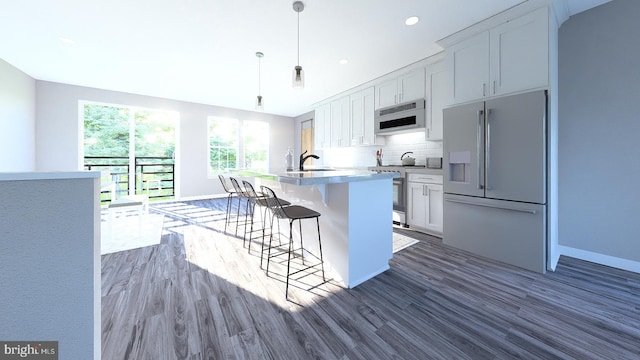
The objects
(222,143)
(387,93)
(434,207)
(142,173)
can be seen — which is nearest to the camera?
(434,207)

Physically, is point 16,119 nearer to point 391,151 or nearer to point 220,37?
point 220,37

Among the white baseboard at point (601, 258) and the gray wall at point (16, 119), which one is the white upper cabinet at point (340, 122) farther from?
the gray wall at point (16, 119)

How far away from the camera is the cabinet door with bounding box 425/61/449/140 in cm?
348

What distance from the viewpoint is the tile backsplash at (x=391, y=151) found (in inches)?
161

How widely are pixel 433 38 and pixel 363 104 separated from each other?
1.95m

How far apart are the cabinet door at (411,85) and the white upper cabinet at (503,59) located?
2.42 ft

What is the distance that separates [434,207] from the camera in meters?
3.40

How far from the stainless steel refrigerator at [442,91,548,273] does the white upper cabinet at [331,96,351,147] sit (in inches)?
102

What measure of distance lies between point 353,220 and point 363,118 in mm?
3365

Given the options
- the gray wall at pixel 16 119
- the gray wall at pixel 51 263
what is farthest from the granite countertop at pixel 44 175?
the gray wall at pixel 16 119

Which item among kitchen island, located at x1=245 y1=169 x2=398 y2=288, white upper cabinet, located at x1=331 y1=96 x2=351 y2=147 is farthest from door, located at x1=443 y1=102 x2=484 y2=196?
white upper cabinet, located at x1=331 y1=96 x2=351 y2=147

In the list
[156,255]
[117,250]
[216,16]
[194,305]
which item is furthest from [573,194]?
[117,250]

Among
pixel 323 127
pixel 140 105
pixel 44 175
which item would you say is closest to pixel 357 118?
pixel 323 127

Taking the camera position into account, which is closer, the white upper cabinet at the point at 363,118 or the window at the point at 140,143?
the white upper cabinet at the point at 363,118
